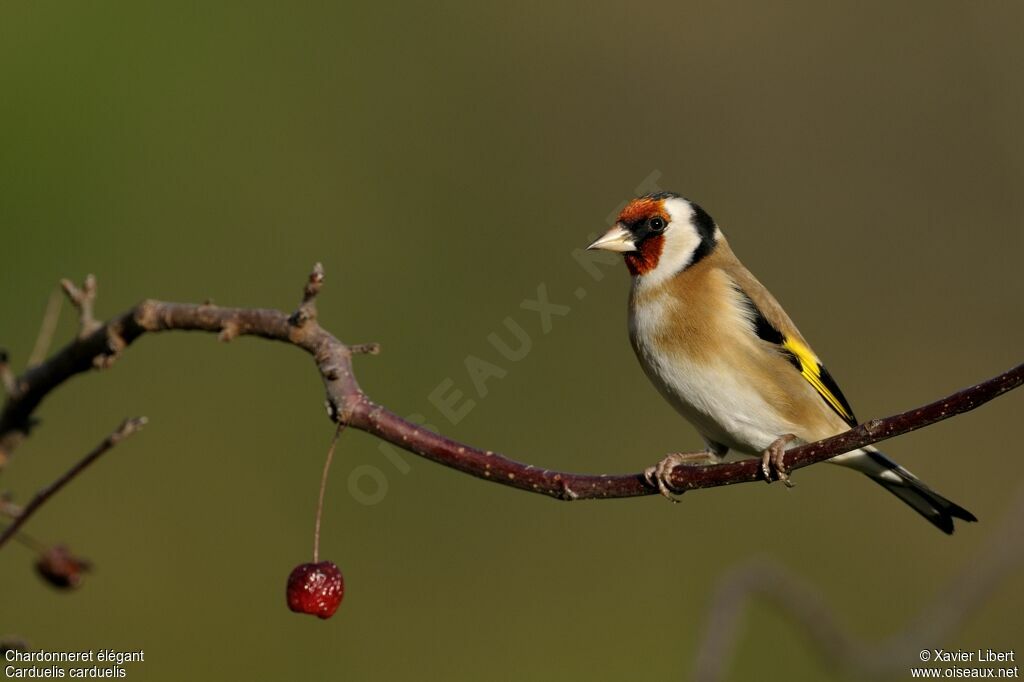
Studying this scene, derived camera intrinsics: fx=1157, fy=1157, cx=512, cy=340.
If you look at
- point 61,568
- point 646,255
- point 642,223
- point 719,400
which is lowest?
point 61,568

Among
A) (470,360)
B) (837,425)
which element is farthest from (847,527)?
(837,425)

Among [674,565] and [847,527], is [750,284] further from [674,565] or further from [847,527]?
[847,527]

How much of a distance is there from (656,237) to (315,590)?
173 cm

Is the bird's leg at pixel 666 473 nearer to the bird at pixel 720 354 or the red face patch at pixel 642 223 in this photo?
the bird at pixel 720 354

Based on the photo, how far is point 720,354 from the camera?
3.07 m

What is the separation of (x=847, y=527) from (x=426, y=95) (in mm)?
3268

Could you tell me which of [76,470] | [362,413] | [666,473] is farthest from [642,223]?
[76,470]

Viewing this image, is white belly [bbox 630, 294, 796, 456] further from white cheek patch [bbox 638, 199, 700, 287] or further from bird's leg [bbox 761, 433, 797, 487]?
bird's leg [bbox 761, 433, 797, 487]

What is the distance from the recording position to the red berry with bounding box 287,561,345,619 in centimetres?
197

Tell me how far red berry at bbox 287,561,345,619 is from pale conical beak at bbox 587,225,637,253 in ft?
5.18

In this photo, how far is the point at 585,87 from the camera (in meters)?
7.06

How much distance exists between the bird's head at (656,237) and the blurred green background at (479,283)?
1.61 m

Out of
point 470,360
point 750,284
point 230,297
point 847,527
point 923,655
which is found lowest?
point 923,655

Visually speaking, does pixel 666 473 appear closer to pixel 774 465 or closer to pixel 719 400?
pixel 774 465
